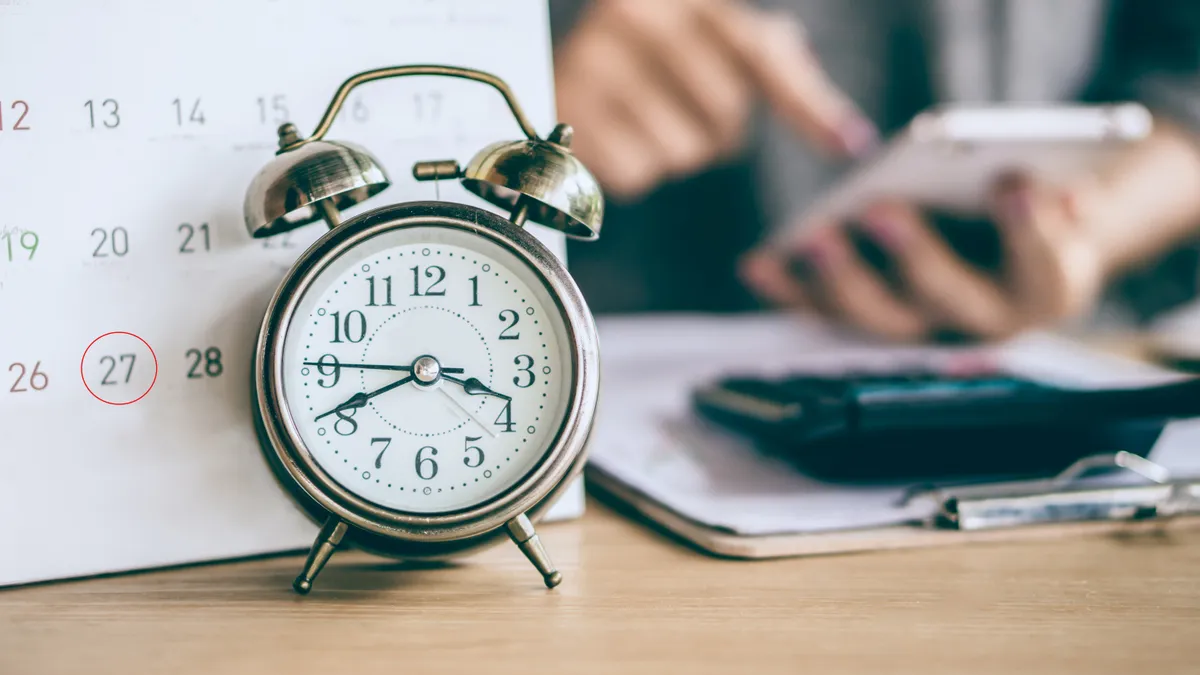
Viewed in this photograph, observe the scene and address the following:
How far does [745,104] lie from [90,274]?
1374mm

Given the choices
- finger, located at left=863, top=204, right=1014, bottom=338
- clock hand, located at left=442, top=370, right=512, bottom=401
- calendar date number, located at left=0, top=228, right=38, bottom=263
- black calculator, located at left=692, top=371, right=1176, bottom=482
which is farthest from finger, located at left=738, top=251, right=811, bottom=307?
calendar date number, located at left=0, top=228, right=38, bottom=263

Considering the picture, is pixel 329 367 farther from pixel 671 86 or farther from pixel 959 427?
pixel 671 86

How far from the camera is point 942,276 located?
132 cm

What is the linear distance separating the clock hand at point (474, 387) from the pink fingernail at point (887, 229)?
0.91 m

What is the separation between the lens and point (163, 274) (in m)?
0.56

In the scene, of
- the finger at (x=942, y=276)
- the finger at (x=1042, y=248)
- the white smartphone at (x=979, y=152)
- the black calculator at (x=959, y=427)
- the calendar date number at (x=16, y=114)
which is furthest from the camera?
the finger at (x=942, y=276)

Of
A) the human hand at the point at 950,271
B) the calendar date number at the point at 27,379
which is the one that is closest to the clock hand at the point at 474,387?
the calendar date number at the point at 27,379

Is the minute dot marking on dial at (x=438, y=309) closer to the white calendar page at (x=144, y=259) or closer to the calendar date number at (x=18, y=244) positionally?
the white calendar page at (x=144, y=259)

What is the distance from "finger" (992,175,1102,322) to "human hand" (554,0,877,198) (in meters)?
0.29

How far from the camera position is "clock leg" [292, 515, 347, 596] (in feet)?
1.67

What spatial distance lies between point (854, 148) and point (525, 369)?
3.33ft

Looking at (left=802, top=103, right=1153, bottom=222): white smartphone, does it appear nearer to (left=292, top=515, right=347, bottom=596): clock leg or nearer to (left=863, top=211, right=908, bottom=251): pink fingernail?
(left=863, top=211, right=908, bottom=251): pink fingernail

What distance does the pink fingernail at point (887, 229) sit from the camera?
131 centimetres

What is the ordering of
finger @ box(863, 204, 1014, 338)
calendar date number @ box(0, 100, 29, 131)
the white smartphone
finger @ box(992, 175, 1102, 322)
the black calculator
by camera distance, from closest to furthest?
calendar date number @ box(0, 100, 29, 131), the black calculator, the white smartphone, finger @ box(992, 175, 1102, 322), finger @ box(863, 204, 1014, 338)
